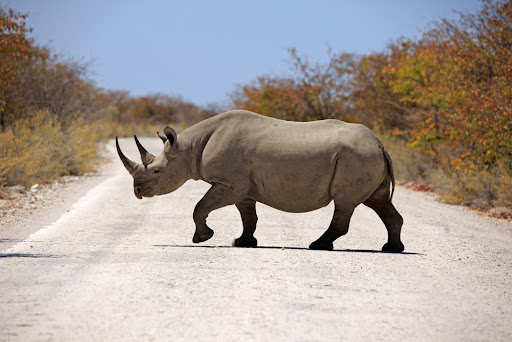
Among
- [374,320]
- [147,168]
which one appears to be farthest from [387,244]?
[374,320]

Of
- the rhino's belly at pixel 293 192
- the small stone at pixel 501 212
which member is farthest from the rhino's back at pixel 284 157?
the small stone at pixel 501 212

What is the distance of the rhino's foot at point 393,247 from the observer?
9.77m

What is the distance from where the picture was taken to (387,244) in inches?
388

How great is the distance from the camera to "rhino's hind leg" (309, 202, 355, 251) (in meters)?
9.58

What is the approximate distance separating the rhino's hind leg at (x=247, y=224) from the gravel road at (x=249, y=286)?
369 millimetres

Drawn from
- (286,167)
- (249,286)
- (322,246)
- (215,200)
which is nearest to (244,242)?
(215,200)

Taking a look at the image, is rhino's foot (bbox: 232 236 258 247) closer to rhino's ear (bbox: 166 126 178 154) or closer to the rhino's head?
the rhino's head

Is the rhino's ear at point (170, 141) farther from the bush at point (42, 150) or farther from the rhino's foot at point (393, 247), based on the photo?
the bush at point (42, 150)

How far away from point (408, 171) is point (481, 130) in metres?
6.41

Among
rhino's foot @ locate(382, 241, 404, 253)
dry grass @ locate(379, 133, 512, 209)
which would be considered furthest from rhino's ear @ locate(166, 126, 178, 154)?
dry grass @ locate(379, 133, 512, 209)

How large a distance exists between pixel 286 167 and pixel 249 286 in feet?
9.97

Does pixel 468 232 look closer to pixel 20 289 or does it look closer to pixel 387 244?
pixel 387 244

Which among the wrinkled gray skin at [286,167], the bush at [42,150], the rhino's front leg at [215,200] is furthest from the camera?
the bush at [42,150]

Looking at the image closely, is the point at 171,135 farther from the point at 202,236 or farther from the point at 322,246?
the point at 322,246
